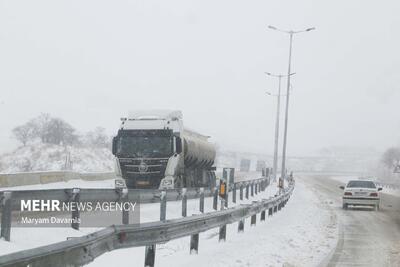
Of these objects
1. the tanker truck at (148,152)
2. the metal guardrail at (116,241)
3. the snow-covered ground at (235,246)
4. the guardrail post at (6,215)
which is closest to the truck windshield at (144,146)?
the tanker truck at (148,152)

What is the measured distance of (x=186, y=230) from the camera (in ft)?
34.3

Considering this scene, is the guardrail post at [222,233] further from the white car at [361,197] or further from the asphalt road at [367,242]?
the white car at [361,197]

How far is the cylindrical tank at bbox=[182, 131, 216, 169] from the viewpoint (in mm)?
29297

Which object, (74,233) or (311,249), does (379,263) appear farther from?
(74,233)

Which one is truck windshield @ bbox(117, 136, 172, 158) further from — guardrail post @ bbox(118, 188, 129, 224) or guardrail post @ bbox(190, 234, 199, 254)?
guardrail post @ bbox(190, 234, 199, 254)

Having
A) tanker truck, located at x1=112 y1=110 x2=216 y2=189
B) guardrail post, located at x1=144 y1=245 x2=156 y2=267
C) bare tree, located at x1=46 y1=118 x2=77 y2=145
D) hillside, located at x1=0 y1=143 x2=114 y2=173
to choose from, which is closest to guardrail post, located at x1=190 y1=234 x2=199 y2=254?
guardrail post, located at x1=144 y1=245 x2=156 y2=267

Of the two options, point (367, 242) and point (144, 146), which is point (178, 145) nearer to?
point (144, 146)

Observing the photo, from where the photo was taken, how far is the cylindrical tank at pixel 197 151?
29.3 metres

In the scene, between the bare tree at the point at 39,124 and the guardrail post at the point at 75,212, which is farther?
the bare tree at the point at 39,124

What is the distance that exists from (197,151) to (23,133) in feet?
324

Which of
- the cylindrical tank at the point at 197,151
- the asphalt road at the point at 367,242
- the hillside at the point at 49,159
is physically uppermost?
the cylindrical tank at the point at 197,151

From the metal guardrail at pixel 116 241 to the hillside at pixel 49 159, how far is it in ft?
245

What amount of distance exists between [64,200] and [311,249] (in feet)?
17.3

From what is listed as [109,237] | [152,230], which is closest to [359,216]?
[152,230]
